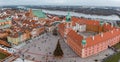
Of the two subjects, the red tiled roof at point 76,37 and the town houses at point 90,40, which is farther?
the red tiled roof at point 76,37

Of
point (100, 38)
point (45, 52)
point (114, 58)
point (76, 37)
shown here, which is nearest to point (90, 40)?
point (76, 37)

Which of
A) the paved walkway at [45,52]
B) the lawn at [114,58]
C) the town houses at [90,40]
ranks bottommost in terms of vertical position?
the lawn at [114,58]

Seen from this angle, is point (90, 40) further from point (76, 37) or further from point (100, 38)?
point (100, 38)

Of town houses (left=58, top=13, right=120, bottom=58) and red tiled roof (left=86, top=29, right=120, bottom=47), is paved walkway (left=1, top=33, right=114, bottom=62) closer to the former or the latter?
town houses (left=58, top=13, right=120, bottom=58)

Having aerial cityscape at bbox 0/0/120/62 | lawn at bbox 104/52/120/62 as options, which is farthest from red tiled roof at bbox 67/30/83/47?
lawn at bbox 104/52/120/62

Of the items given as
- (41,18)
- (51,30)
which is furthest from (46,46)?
(41,18)

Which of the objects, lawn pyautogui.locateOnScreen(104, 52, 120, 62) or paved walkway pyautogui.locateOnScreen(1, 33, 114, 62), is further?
lawn pyautogui.locateOnScreen(104, 52, 120, 62)

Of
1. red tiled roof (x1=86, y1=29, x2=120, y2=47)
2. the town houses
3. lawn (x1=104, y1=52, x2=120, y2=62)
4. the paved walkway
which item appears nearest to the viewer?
the paved walkway

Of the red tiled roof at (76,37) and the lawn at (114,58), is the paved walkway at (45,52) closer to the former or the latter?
the lawn at (114,58)

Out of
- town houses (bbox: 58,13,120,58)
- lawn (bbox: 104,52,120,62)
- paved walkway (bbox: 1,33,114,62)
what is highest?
town houses (bbox: 58,13,120,58)

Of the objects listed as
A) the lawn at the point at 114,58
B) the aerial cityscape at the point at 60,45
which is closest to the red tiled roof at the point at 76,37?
the aerial cityscape at the point at 60,45

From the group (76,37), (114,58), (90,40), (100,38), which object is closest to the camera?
(114,58)
